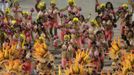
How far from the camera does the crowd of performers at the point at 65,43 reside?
53.6 ft

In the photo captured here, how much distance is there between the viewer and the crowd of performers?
16330 millimetres

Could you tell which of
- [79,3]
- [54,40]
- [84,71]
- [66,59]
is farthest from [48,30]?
[79,3]

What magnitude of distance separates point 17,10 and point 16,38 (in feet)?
11.6

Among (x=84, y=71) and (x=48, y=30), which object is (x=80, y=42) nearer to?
(x=48, y=30)

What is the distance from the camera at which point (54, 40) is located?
67.8 feet

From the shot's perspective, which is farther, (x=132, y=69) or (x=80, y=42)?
(x=80, y=42)

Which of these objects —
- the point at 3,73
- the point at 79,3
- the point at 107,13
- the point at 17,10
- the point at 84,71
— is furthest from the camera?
the point at 79,3

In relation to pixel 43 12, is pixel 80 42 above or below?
below

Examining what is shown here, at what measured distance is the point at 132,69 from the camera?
1563cm

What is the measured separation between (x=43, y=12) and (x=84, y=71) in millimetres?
5858

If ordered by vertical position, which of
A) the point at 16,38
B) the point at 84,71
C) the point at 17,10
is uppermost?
the point at 17,10

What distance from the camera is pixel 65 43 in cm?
1767

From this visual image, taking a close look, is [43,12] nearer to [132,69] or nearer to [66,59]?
[66,59]

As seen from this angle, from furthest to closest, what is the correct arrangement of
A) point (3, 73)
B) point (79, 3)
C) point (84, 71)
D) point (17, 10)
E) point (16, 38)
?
point (79, 3)
point (17, 10)
point (16, 38)
point (3, 73)
point (84, 71)
